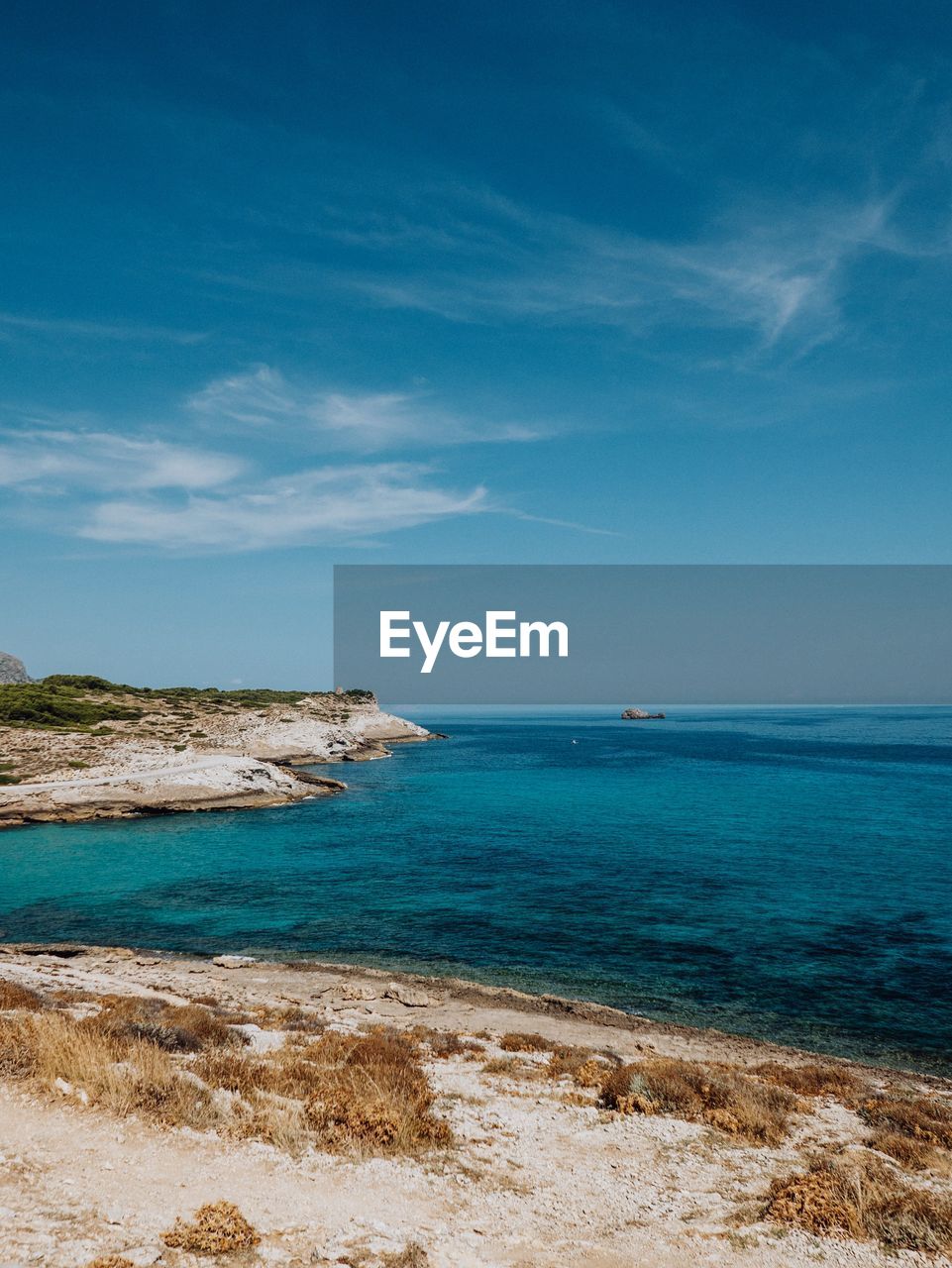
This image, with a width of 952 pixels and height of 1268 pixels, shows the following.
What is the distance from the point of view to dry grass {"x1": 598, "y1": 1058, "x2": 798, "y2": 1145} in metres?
11.4

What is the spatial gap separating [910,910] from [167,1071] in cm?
3114

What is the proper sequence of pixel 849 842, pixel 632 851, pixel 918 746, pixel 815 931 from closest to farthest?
pixel 815 931 < pixel 632 851 < pixel 849 842 < pixel 918 746

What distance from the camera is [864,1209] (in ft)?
27.8

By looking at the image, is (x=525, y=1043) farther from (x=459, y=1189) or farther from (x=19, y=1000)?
Result: (x=19, y=1000)

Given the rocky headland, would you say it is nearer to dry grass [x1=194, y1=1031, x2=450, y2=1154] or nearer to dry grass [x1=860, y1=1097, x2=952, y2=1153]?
dry grass [x1=194, y1=1031, x2=450, y2=1154]

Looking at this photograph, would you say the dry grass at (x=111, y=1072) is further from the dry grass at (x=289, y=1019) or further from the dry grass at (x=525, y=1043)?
the dry grass at (x=525, y=1043)

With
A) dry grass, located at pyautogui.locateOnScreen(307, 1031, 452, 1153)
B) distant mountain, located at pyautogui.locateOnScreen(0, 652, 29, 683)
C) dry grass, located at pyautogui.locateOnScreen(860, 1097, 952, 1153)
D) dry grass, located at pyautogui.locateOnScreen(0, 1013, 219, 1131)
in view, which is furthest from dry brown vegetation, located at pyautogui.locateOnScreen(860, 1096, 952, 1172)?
distant mountain, located at pyautogui.locateOnScreen(0, 652, 29, 683)

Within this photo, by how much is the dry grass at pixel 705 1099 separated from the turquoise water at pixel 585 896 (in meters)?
6.89

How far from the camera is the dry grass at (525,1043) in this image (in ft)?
51.8

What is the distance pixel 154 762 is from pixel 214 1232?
197ft

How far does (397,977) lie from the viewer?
74.7ft

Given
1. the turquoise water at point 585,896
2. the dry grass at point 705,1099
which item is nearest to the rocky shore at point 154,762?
the turquoise water at point 585,896

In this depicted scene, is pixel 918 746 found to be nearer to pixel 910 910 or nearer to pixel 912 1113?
pixel 910 910

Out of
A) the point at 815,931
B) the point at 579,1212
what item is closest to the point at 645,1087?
the point at 579,1212
